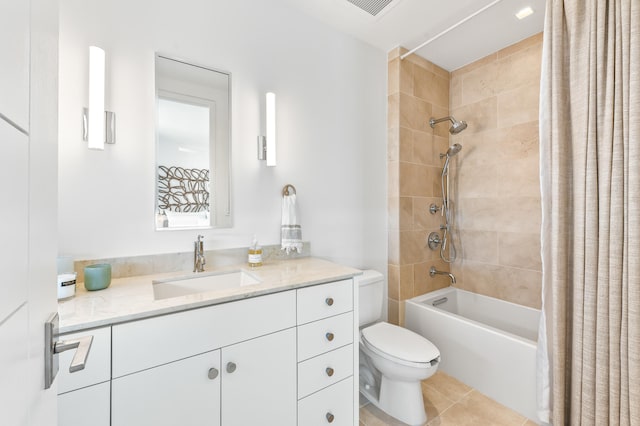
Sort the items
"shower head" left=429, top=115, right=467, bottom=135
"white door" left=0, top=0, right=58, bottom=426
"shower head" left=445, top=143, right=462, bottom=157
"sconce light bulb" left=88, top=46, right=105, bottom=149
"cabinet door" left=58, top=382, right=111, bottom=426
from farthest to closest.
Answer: "shower head" left=445, top=143, right=462, bottom=157 → "shower head" left=429, top=115, right=467, bottom=135 → "sconce light bulb" left=88, top=46, right=105, bottom=149 → "cabinet door" left=58, top=382, right=111, bottom=426 → "white door" left=0, top=0, right=58, bottom=426

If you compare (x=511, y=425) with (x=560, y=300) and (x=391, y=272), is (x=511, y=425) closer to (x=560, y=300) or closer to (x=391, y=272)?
(x=560, y=300)

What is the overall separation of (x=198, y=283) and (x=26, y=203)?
1.08 metres

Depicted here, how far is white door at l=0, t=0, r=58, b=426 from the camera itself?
285mm

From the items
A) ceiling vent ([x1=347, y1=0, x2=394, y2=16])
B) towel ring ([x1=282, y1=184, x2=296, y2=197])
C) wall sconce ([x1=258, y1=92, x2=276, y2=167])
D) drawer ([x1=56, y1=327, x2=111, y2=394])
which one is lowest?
drawer ([x1=56, y1=327, x2=111, y2=394])

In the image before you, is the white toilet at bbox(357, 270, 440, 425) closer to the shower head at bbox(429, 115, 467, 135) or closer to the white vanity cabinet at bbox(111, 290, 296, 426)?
the white vanity cabinet at bbox(111, 290, 296, 426)

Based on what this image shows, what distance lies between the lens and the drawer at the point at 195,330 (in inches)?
33.4

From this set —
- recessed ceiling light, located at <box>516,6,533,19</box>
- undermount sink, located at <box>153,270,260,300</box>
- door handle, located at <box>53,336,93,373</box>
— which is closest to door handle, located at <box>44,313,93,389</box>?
door handle, located at <box>53,336,93,373</box>

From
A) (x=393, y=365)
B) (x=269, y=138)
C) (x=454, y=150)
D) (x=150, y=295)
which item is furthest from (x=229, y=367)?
(x=454, y=150)

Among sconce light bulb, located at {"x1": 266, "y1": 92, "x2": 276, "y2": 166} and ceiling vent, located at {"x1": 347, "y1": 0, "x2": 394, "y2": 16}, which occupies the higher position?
ceiling vent, located at {"x1": 347, "y1": 0, "x2": 394, "y2": 16}

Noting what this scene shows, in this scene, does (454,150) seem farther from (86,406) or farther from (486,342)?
(86,406)

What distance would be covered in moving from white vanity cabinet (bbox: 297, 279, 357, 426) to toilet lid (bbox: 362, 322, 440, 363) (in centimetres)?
27

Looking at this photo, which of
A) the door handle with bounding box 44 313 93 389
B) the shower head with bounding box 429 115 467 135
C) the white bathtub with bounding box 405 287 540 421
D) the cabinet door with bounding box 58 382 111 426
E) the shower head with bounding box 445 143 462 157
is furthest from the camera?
the shower head with bounding box 445 143 462 157

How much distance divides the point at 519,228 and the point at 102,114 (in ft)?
9.11

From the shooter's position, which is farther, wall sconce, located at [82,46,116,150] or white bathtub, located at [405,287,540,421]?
white bathtub, located at [405,287,540,421]
